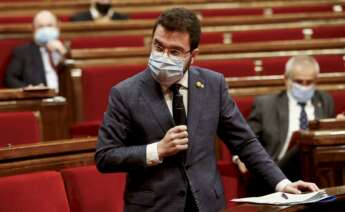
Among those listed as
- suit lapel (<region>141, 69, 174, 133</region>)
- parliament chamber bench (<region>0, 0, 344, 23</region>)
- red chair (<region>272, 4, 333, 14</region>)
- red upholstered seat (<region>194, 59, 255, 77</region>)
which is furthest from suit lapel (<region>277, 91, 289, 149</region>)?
red chair (<region>272, 4, 333, 14</region>)

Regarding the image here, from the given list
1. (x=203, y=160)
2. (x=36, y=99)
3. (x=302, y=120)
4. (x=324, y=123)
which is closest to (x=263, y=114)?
(x=302, y=120)

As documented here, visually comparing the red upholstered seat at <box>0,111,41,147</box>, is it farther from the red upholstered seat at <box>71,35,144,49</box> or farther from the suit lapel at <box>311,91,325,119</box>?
the red upholstered seat at <box>71,35,144,49</box>

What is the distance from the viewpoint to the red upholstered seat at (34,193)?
1005mm

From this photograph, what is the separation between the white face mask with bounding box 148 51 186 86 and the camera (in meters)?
0.88

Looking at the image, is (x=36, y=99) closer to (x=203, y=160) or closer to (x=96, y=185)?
(x=96, y=185)

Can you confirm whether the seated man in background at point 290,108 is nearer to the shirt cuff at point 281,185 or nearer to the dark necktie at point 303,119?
the dark necktie at point 303,119

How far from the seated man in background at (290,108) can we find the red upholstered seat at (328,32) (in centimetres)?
64

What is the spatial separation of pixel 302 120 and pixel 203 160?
2.47 feet

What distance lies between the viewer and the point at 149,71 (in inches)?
36.4

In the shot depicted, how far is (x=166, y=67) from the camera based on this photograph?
875mm

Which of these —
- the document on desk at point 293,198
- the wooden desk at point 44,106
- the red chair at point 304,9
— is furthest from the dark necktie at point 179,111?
the red chair at point 304,9

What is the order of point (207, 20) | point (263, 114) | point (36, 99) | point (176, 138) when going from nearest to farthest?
point (176, 138) < point (36, 99) < point (263, 114) < point (207, 20)

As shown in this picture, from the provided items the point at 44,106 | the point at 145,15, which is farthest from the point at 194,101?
the point at 145,15

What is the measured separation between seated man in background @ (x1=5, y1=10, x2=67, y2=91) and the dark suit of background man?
1036 millimetres
